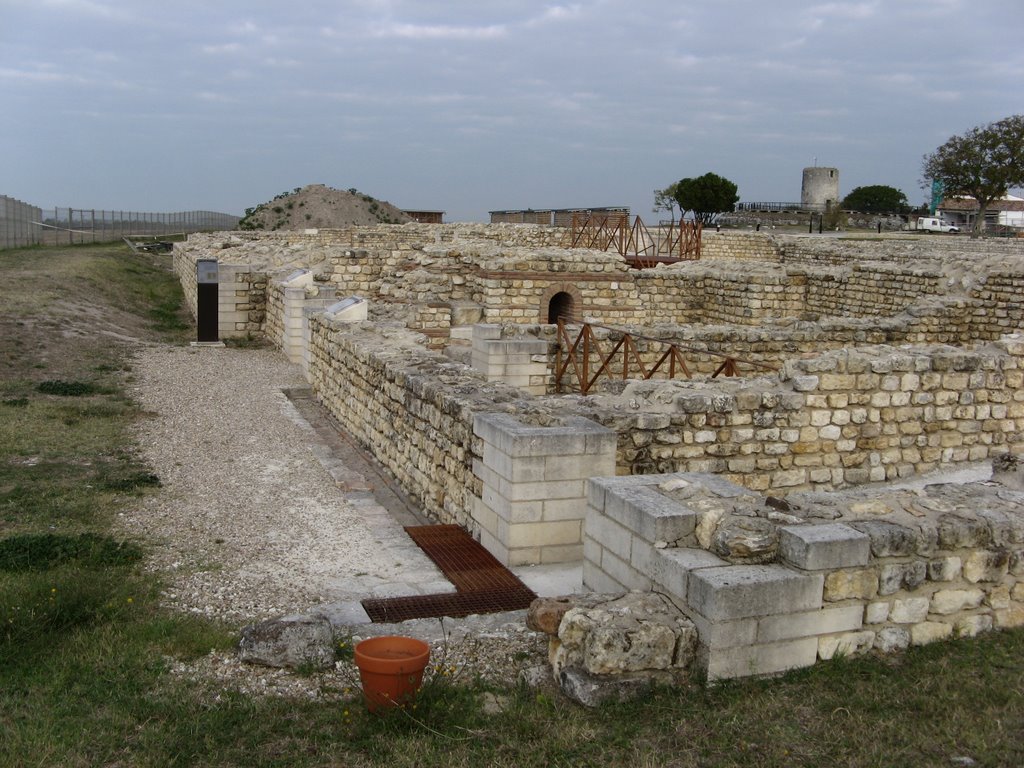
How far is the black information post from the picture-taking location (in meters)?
19.0

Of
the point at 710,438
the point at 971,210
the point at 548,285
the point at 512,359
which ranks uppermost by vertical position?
the point at 971,210

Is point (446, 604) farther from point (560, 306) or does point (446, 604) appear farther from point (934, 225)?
point (934, 225)

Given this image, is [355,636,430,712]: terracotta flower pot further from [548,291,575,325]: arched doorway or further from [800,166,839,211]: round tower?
[800,166,839,211]: round tower

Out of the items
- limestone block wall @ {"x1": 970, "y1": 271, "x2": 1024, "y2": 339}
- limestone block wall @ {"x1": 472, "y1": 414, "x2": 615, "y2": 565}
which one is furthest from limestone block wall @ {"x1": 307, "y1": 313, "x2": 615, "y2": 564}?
limestone block wall @ {"x1": 970, "y1": 271, "x2": 1024, "y2": 339}

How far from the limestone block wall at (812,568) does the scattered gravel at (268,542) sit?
2.90 feet

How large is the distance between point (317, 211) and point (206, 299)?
3760 cm

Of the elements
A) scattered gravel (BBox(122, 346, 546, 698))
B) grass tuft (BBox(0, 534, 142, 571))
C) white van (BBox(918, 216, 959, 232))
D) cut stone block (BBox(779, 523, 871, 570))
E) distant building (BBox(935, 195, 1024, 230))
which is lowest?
scattered gravel (BBox(122, 346, 546, 698))

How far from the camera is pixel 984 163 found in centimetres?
4406

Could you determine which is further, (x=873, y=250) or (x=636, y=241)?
(x=636, y=241)

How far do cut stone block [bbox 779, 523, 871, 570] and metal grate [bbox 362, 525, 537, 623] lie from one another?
201 centimetres

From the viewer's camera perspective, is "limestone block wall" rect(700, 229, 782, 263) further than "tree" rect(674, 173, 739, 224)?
No

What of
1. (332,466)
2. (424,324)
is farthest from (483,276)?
(332,466)

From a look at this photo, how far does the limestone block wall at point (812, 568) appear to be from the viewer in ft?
15.4

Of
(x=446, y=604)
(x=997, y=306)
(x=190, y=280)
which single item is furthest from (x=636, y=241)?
(x=446, y=604)
